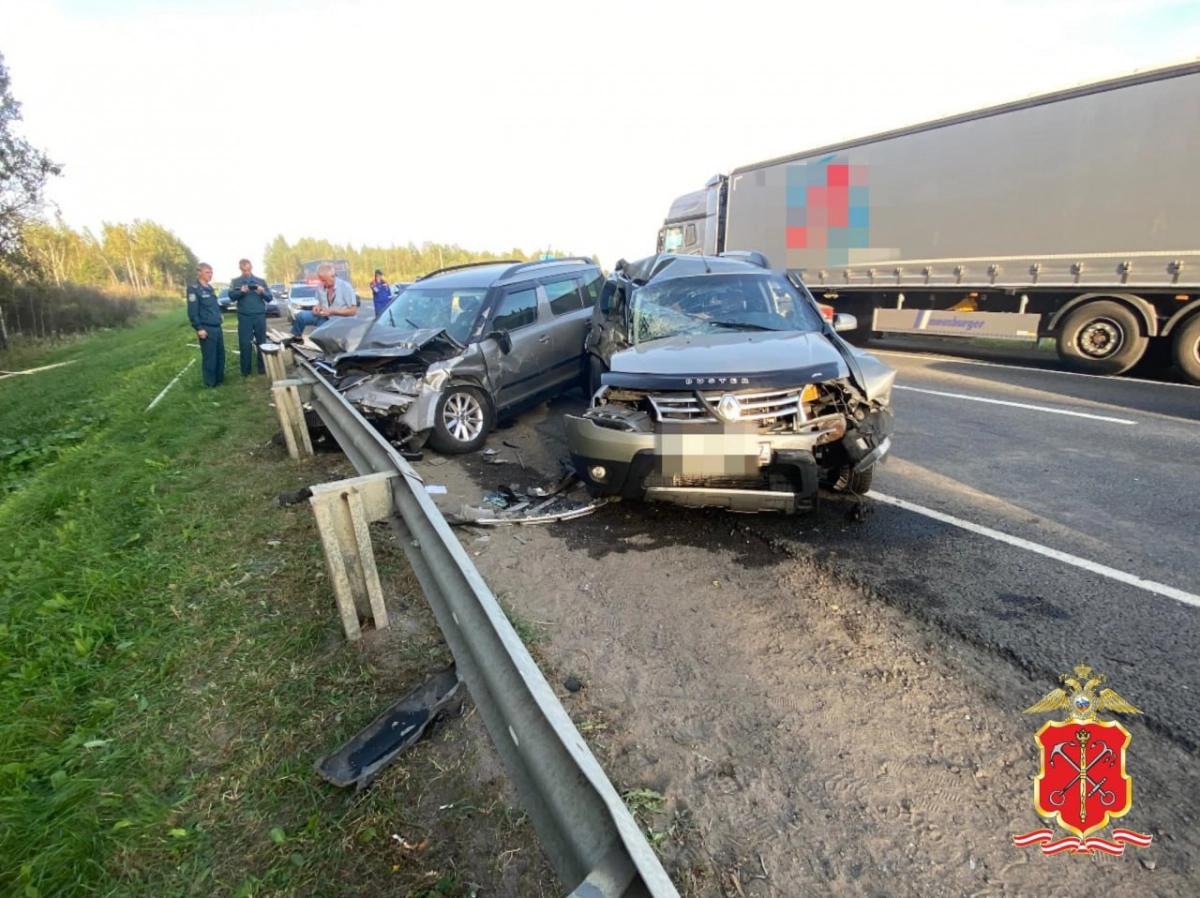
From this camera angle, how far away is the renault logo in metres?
3.59

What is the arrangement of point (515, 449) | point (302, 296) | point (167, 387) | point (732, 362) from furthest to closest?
1. point (302, 296)
2. point (167, 387)
3. point (515, 449)
4. point (732, 362)

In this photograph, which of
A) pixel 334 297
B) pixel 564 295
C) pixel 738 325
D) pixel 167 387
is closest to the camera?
pixel 738 325

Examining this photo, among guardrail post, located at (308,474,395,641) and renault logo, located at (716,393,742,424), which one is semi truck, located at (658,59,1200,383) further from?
guardrail post, located at (308,474,395,641)

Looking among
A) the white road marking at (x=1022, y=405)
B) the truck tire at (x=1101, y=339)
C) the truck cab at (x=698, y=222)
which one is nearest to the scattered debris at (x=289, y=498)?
the white road marking at (x=1022, y=405)

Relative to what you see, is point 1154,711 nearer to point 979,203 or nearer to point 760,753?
point 760,753

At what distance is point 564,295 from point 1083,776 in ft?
21.8

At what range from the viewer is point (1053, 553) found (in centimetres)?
357

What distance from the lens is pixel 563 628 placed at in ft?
10.0

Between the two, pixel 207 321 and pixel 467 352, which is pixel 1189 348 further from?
pixel 207 321

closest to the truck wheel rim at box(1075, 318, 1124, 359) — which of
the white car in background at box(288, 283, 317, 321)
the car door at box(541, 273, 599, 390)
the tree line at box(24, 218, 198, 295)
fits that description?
the car door at box(541, 273, 599, 390)

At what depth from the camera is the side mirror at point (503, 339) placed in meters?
6.27

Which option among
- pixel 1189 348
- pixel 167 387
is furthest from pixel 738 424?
pixel 167 387

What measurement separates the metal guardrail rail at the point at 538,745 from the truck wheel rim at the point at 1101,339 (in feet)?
37.2

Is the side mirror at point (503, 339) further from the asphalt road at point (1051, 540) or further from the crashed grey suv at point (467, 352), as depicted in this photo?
→ the asphalt road at point (1051, 540)
